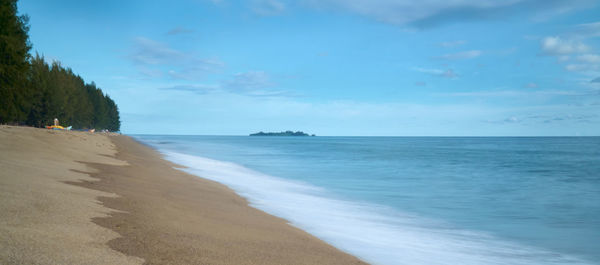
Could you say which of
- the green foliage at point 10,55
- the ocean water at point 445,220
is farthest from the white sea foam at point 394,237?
the green foliage at point 10,55

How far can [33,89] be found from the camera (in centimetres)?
3014

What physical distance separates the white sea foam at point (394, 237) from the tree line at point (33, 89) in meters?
17.3

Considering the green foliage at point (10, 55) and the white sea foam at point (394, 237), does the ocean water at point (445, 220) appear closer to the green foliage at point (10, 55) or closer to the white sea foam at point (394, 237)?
the white sea foam at point (394, 237)

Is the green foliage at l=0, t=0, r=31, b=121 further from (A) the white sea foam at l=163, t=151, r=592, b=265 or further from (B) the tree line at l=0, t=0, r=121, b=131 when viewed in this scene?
(A) the white sea foam at l=163, t=151, r=592, b=265

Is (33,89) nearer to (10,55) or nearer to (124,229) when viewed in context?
(10,55)

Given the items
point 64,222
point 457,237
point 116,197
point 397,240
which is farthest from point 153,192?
point 457,237

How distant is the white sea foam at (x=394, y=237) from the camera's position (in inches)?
262

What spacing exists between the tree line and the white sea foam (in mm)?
17343

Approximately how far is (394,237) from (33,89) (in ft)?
110

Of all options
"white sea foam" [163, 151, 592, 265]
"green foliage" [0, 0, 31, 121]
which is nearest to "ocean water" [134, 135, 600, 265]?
"white sea foam" [163, 151, 592, 265]

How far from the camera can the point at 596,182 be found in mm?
21156

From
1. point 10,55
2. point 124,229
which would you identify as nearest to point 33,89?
point 10,55

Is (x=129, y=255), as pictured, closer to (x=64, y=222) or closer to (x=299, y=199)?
(x=64, y=222)

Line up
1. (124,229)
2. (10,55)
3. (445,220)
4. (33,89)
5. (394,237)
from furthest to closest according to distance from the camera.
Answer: (33,89) < (10,55) < (445,220) < (394,237) < (124,229)
